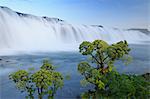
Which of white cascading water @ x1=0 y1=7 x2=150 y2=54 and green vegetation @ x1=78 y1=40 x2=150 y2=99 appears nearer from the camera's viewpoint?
green vegetation @ x1=78 y1=40 x2=150 y2=99

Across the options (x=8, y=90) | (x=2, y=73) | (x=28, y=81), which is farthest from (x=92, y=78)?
(x=2, y=73)

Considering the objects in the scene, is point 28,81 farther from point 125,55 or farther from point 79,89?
point 125,55

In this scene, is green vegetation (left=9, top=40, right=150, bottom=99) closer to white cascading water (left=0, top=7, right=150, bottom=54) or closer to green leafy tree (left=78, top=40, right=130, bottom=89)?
green leafy tree (left=78, top=40, right=130, bottom=89)

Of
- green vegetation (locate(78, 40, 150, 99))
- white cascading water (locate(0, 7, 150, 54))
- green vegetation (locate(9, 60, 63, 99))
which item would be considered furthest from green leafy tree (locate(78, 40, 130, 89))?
white cascading water (locate(0, 7, 150, 54))

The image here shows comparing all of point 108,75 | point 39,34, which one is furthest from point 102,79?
point 39,34

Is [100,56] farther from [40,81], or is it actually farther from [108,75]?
[40,81]

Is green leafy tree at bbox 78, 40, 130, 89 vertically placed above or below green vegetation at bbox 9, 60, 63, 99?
above
